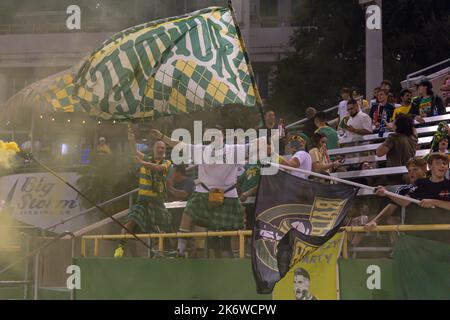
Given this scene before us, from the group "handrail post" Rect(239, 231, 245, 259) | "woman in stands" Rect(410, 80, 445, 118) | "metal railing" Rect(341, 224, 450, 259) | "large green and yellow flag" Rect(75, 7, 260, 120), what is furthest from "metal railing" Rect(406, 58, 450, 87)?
"metal railing" Rect(341, 224, 450, 259)

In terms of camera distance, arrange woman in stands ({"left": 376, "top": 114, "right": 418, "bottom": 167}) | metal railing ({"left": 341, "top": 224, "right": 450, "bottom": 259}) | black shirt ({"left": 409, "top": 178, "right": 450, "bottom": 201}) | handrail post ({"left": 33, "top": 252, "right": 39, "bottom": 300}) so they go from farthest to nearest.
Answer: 1. woman in stands ({"left": 376, "top": 114, "right": 418, "bottom": 167})
2. handrail post ({"left": 33, "top": 252, "right": 39, "bottom": 300})
3. black shirt ({"left": 409, "top": 178, "right": 450, "bottom": 201})
4. metal railing ({"left": 341, "top": 224, "right": 450, "bottom": 259})

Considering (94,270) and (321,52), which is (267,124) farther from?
(321,52)

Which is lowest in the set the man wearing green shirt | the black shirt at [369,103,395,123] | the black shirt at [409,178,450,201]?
the black shirt at [409,178,450,201]

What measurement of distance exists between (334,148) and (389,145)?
2.13m

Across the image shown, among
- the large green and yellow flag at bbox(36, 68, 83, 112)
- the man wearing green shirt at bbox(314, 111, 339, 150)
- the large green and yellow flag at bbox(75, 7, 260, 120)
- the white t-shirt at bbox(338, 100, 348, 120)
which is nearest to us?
the large green and yellow flag at bbox(75, 7, 260, 120)

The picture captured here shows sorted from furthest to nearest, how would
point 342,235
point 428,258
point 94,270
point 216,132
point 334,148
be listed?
point 334,148
point 94,270
point 216,132
point 342,235
point 428,258

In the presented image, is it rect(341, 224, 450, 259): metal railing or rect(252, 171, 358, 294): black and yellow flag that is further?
rect(252, 171, 358, 294): black and yellow flag

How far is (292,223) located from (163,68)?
250 centimetres

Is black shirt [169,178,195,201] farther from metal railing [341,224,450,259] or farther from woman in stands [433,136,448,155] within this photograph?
metal railing [341,224,450,259]

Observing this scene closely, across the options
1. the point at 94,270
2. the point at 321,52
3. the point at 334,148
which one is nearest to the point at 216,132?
the point at 94,270

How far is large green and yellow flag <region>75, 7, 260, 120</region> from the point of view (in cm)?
1013

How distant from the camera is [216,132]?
9961mm

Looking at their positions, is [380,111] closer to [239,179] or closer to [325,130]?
[325,130]

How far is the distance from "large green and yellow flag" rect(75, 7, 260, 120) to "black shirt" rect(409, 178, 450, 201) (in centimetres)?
232
